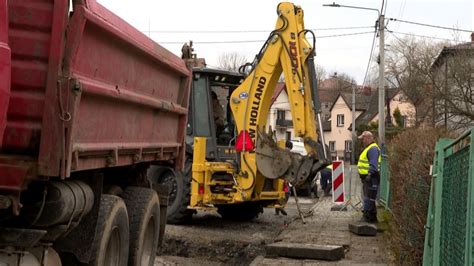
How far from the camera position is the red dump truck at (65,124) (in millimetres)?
3877

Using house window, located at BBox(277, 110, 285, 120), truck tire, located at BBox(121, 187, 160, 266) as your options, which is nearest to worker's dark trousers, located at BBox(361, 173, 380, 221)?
truck tire, located at BBox(121, 187, 160, 266)

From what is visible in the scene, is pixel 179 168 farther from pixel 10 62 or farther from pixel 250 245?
pixel 10 62

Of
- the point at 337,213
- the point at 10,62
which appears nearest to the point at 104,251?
the point at 10,62

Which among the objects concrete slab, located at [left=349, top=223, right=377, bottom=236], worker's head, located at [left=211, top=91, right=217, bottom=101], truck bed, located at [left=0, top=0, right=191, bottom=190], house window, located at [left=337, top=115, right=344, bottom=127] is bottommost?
concrete slab, located at [left=349, top=223, right=377, bottom=236]

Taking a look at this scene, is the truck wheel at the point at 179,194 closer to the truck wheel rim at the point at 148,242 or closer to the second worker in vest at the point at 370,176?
the second worker in vest at the point at 370,176

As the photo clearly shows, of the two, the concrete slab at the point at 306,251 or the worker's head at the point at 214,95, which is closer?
the concrete slab at the point at 306,251

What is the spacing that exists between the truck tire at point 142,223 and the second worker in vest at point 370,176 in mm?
5869

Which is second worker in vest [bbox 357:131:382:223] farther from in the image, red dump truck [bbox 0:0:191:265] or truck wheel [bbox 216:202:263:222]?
red dump truck [bbox 0:0:191:265]

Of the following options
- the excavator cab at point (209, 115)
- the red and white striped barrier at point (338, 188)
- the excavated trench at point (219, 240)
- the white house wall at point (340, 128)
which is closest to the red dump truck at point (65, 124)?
the excavated trench at point (219, 240)

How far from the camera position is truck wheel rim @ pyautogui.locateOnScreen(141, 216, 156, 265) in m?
6.98

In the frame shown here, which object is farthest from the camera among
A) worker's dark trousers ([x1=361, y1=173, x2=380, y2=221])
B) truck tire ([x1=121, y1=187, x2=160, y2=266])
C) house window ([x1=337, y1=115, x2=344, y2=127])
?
house window ([x1=337, y1=115, x2=344, y2=127])

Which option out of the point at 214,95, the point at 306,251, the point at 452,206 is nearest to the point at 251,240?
the point at 306,251

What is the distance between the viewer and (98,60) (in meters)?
4.54

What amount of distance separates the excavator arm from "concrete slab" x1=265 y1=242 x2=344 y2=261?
2077 millimetres
